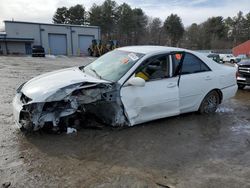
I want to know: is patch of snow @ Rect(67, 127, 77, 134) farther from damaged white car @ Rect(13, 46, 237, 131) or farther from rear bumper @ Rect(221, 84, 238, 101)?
rear bumper @ Rect(221, 84, 238, 101)

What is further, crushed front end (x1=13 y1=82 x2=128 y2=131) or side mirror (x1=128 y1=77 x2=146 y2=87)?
side mirror (x1=128 y1=77 x2=146 y2=87)

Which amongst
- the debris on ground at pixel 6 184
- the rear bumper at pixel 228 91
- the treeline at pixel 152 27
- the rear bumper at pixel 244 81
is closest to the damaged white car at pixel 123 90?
the rear bumper at pixel 228 91

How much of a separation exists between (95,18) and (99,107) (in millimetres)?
64286

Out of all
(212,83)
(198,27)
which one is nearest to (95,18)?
(198,27)

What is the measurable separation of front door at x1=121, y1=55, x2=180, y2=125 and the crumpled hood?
613 mm

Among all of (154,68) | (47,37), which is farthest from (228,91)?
(47,37)

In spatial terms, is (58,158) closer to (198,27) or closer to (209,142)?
(209,142)

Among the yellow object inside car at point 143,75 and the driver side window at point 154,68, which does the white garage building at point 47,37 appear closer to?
the driver side window at point 154,68

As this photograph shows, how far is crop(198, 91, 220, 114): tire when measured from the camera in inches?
239

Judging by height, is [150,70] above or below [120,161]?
above

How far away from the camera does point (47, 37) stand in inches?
1761

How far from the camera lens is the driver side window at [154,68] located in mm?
5050

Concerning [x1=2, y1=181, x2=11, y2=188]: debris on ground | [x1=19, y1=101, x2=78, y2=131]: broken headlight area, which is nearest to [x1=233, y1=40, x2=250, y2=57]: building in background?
[x1=19, y1=101, x2=78, y2=131]: broken headlight area

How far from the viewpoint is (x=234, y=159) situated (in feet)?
13.2
